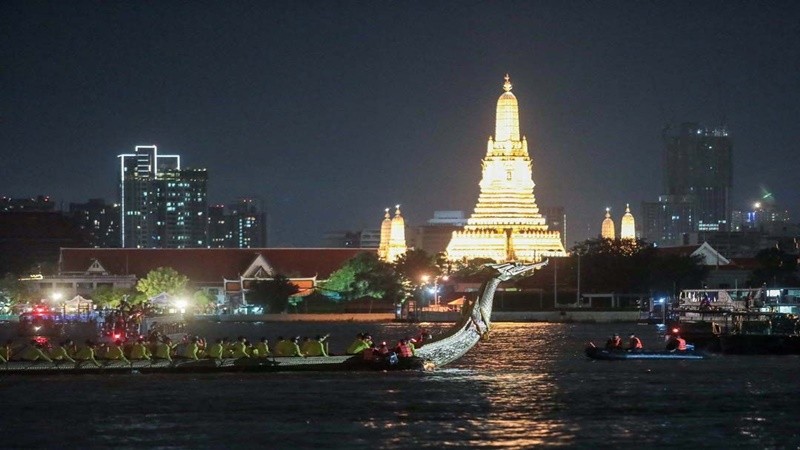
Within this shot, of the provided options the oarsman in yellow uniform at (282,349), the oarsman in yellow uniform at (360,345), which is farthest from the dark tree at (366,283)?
the oarsman in yellow uniform at (282,349)

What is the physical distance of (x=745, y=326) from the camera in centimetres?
7850

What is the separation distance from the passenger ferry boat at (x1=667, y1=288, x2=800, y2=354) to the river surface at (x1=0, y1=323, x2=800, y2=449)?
6519mm

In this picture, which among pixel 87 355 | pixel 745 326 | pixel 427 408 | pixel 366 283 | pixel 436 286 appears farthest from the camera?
pixel 436 286

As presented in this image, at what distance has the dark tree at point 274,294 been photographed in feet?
423

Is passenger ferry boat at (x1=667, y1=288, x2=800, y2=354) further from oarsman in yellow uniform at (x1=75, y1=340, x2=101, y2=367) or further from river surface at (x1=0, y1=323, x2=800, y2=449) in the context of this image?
oarsman in yellow uniform at (x1=75, y1=340, x2=101, y2=367)

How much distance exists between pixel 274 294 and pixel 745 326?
55.4 m

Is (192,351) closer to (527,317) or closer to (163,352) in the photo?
(163,352)

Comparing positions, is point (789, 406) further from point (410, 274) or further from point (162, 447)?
point (410, 274)

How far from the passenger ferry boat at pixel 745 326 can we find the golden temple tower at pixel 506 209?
42636 millimetres

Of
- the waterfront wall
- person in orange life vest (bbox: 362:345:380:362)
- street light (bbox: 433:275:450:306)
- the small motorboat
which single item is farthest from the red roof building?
person in orange life vest (bbox: 362:345:380:362)

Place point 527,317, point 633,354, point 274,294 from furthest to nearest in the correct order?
1. point 274,294
2. point 527,317
3. point 633,354

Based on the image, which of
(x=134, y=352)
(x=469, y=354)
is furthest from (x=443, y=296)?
(x=134, y=352)

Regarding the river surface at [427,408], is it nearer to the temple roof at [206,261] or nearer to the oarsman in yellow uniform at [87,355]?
the oarsman in yellow uniform at [87,355]

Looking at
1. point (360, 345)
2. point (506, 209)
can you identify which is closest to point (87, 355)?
point (360, 345)
